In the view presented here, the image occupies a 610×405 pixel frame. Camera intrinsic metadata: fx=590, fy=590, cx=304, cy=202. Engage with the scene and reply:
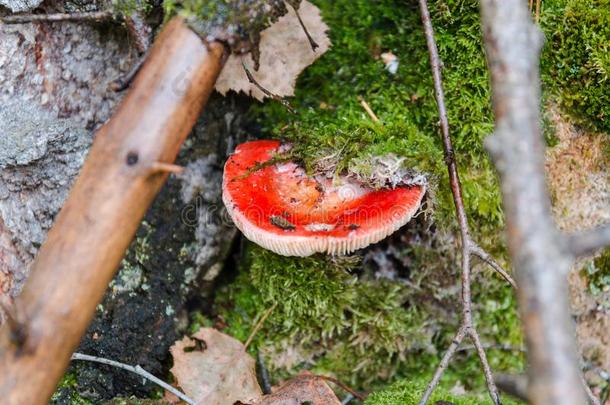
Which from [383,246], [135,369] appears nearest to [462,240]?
[383,246]

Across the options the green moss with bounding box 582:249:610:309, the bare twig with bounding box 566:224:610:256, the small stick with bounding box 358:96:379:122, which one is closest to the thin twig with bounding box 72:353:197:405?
the small stick with bounding box 358:96:379:122

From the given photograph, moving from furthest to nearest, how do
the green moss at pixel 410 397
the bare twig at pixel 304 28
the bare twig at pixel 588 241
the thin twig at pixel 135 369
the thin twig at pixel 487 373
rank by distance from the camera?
the green moss at pixel 410 397, the thin twig at pixel 135 369, the bare twig at pixel 304 28, the thin twig at pixel 487 373, the bare twig at pixel 588 241

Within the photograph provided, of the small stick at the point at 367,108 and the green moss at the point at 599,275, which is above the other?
the green moss at the point at 599,275

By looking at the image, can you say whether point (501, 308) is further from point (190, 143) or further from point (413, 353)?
point (190, 143)

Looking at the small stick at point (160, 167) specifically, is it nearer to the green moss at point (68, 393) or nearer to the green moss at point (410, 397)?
the green moss at point (68, 393)

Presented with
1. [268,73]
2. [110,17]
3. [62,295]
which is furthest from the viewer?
[268,73]

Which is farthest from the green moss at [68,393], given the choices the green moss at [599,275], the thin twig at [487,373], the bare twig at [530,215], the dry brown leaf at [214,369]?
the green moss at [599,275]

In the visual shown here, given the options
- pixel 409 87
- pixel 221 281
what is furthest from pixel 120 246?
pixel 409 87
